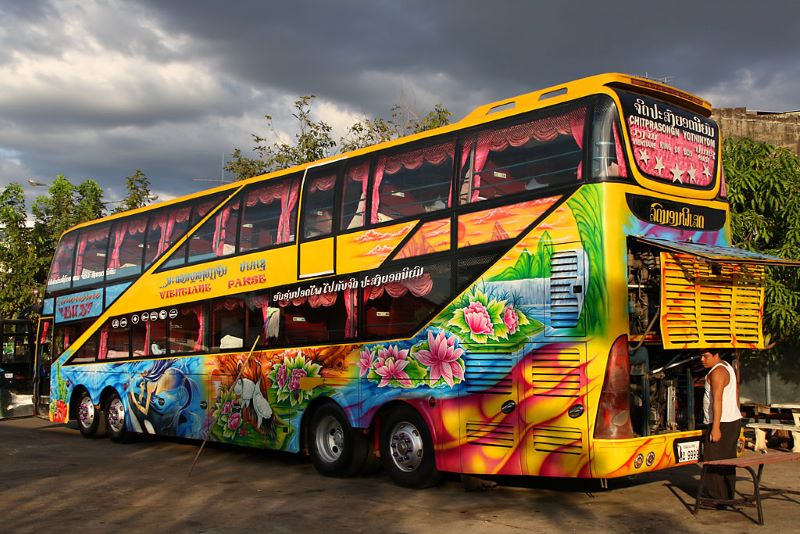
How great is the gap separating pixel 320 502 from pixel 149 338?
674 cm

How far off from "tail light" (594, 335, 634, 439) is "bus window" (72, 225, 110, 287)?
11456 millimetres

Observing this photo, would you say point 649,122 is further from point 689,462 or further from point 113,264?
point 113,264

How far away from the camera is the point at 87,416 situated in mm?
16750

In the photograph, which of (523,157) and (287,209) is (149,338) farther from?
(523,157)

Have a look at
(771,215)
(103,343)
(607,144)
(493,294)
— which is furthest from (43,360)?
(771,215)

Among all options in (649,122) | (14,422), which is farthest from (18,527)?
(14,422)

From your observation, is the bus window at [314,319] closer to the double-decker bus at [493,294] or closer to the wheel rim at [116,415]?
the double-decker bus at [493,294]

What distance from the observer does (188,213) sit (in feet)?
47.2

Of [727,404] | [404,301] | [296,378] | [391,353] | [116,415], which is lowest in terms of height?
[116,415]

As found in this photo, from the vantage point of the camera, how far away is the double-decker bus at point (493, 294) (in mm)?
8375

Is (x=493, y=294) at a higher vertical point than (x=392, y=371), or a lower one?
higher

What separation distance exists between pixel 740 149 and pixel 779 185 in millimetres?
1077

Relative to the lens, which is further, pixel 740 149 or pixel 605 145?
pixel 740 149

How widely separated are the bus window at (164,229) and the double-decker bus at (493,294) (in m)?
1.19
